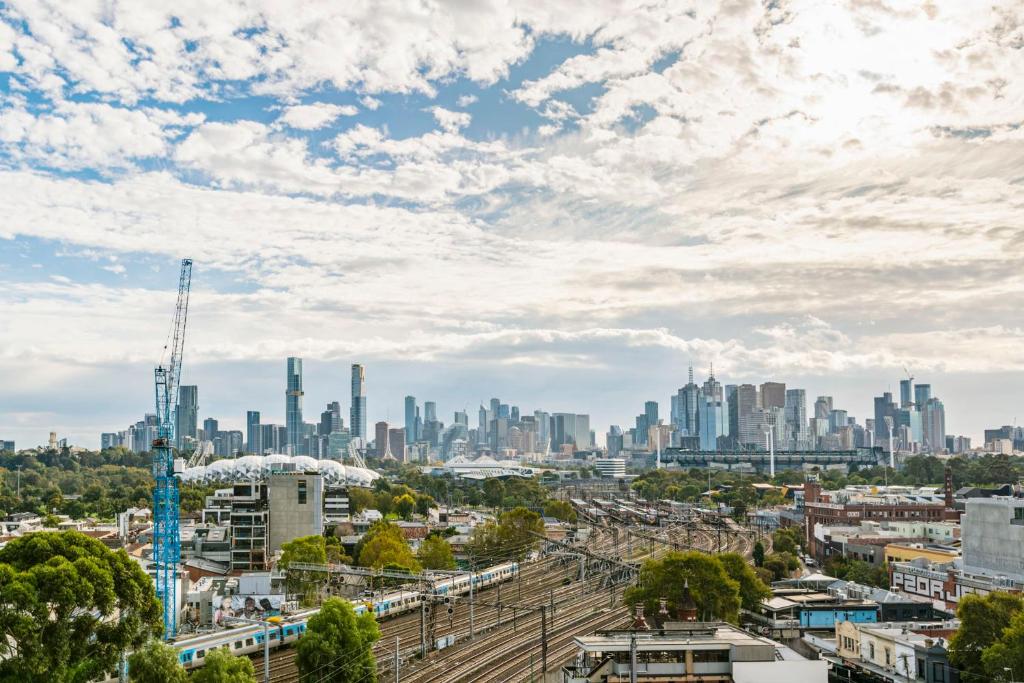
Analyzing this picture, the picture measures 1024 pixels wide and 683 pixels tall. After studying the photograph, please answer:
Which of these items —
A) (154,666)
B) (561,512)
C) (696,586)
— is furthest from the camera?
(561,512)

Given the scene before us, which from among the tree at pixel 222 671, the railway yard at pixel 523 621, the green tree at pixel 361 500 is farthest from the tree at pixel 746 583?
the green tree at pixel 361 500

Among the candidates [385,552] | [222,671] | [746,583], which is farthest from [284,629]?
[746,583]

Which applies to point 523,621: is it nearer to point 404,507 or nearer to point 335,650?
point 335,650

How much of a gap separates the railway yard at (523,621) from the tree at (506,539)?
1747mm

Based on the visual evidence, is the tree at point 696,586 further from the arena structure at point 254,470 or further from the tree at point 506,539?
the arena structure at point 254,470

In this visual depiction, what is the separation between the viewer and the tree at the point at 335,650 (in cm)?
3192

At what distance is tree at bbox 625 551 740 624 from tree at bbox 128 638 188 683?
851 inches

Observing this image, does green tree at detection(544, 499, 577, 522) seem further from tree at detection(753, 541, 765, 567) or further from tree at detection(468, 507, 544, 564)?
tree at detection(753, 541, 765, 567)

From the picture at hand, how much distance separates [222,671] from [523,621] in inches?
1112

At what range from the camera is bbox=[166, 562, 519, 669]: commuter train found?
123ft

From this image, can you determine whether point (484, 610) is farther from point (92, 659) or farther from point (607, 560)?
point (92, 659)

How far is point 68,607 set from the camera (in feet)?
84.2

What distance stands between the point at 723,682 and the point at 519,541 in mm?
57467

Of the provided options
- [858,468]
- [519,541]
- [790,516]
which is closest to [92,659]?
[519,541]
